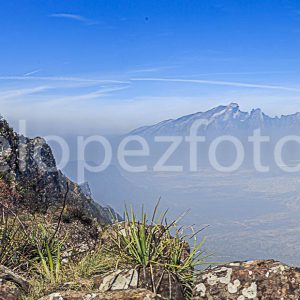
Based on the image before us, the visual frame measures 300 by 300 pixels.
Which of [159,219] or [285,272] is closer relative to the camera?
[285,272]

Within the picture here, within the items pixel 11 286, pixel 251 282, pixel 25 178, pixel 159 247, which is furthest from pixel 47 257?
pixel 25 178

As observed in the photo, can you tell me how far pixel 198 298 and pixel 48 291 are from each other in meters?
2.42

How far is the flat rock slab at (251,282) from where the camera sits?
24.6 ft

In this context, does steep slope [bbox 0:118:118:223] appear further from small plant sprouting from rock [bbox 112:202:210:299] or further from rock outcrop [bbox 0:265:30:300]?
rock outcrop [bbox 0:265:30:300]

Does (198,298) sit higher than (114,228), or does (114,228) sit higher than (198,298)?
(114,228)

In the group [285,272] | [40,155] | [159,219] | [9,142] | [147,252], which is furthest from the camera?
[40,155]

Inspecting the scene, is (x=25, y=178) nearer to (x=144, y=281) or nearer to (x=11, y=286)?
(x=11, y=286)

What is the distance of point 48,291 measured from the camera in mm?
7734

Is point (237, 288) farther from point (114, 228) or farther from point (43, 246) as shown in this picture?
point (43, 246)

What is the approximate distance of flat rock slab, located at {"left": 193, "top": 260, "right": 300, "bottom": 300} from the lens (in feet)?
24.6

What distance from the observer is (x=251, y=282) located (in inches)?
300

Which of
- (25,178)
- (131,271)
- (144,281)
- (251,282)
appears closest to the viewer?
(251,282)

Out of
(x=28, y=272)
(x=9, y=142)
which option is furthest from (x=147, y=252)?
(x=9, y=142)

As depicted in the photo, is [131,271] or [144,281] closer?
[144,281]
